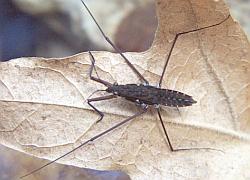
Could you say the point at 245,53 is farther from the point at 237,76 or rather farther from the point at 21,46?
the point at 21,46

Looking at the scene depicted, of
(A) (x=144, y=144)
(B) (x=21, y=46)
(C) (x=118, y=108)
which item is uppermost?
(B) (x=21, y=46)

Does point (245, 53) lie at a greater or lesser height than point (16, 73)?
lesser

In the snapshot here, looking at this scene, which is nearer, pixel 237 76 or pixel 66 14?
pixel 237 76

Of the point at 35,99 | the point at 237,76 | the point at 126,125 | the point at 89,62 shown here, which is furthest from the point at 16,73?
the point at 237,76
